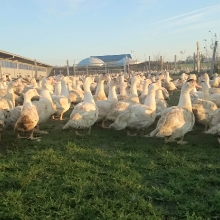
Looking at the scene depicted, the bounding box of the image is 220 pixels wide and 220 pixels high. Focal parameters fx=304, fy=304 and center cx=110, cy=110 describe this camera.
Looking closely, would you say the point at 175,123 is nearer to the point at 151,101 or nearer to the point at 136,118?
the point at 136,118

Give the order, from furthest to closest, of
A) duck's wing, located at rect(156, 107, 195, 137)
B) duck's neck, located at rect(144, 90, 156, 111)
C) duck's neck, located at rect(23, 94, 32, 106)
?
duck's neck, located at rect(144, 90, 156, 111), duck's neck, located at rect(23, 94, 32, 106), duck's wing, located at rect(156, 107, 195, 137)

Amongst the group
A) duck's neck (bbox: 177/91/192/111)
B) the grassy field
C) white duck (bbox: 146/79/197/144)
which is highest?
duck's neck (bbox: 177/91/192/111)

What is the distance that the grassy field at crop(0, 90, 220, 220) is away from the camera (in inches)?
162

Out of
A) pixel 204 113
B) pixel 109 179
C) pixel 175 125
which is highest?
pixel 204 113

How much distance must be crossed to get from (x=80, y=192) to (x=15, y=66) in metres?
37.1

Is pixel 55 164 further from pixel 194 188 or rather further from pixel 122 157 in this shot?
pixel 194 188

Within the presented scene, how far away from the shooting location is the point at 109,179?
5.19 m

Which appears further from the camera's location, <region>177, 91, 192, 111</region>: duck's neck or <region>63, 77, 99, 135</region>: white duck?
<region>63, 77, 99, 135</region>: white duck

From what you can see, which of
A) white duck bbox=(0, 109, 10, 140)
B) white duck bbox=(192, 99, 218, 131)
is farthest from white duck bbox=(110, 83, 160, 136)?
white duck bbox=(0, 109, 10, 140)

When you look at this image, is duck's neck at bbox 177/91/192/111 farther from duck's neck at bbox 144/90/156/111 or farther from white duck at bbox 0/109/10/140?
white duck at bbox 0/109/10/140

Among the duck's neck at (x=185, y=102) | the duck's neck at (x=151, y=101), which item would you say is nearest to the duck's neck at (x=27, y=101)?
the duck's neck at (x=151, y=101)

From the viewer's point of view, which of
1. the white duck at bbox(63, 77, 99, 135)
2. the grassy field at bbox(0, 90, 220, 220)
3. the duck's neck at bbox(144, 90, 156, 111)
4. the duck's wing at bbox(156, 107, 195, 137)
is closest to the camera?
the grassy field at bbox(0, 90, 220, 220)

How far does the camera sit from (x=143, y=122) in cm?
809

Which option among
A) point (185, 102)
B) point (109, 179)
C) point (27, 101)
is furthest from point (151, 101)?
point (109, 179)
